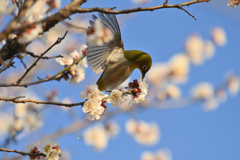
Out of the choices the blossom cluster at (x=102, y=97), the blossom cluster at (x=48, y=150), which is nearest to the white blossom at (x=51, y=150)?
the blossom cluster at (x=48, y=150)

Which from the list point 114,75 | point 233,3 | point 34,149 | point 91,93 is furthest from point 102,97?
point 233,3

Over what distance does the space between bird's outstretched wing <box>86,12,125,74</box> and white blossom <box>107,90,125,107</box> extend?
1.62 ft

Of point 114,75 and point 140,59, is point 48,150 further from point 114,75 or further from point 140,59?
point 140,59

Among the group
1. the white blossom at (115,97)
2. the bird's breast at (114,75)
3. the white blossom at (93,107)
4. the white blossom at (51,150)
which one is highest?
the bird's breast at (114,75)

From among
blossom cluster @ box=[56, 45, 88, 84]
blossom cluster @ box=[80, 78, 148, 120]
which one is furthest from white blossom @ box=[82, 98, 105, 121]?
blossom cluster @ box=[56, 45, 88, 84]

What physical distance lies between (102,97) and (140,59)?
80 centimetres

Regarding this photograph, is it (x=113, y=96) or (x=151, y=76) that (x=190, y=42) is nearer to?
(x=151, y=76)

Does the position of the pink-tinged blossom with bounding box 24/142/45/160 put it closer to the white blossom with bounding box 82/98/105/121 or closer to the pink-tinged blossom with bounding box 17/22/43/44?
the white blossom with bounding box 82/98/105/121

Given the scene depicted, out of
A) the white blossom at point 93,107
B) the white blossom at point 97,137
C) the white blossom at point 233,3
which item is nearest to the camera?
the white blossom at point 93,107

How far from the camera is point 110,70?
2924mm

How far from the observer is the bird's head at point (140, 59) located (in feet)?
10.0

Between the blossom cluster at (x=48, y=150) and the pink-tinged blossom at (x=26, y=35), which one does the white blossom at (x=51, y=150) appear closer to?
the blossom cluster at (x=48, y=150)

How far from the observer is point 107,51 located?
287cm

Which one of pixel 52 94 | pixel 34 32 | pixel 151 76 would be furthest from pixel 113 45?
pixel 151 76
